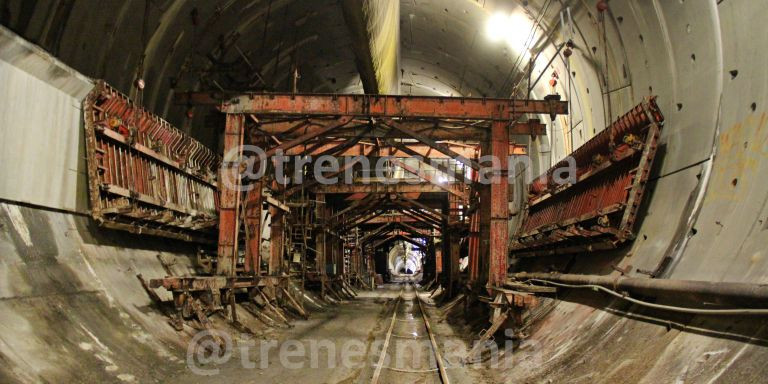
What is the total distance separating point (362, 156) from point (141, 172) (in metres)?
7.20

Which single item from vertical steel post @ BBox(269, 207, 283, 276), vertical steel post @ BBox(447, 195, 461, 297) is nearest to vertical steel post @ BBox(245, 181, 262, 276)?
vertical steel post @ BBox(269, 207, 283, 276)

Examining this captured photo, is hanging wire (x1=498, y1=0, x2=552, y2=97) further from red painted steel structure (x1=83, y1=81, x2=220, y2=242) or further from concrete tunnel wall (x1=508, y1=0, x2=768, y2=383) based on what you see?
red painted steel structure (x1=83, y1=81, x2=220, y2=242)

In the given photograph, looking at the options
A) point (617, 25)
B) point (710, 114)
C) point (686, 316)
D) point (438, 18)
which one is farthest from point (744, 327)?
point (438, 18)

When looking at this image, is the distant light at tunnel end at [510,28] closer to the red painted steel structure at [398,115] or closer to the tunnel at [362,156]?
the tunnel at [362,156]

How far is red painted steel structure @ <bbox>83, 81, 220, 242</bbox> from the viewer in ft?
23.6

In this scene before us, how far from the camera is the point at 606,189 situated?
9.31m

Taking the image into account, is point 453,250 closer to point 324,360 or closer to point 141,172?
point 324,360

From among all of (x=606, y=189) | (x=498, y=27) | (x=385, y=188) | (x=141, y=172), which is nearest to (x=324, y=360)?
(x=141, y=172)

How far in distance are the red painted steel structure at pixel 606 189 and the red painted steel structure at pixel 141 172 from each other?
272 inches

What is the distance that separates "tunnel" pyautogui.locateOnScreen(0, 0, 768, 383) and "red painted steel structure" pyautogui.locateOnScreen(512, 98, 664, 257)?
5cm

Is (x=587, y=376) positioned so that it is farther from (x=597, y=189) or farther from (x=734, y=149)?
(x=597, y=189)

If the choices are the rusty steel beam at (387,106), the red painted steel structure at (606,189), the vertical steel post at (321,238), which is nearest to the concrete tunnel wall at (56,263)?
the rusty steel beam at (387,106)

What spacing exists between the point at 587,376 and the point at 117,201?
6.37m

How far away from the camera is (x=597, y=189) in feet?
32.4
